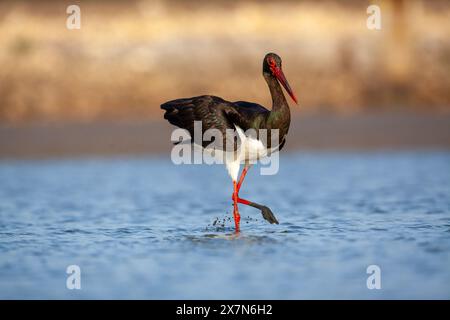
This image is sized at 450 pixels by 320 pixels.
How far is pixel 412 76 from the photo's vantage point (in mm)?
16969

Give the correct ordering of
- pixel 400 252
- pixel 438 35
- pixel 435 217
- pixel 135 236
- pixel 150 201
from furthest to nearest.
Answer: pixel 438 35, pixel 150 201, pixel 435 217, pixel 135 236, pixel 400 252

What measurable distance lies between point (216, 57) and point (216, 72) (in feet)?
3.17

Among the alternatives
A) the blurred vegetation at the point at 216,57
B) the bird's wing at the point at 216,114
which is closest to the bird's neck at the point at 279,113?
the bird's wing at the point at 216,114

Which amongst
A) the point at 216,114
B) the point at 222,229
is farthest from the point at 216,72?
the point at 216,114

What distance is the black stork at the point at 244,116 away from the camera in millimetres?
8406

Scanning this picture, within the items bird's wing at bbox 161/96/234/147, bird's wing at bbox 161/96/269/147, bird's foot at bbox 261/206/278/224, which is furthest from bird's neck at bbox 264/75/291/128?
bird's foot at bbox 261/206/278/224

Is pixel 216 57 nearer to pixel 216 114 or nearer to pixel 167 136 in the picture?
pixel 167 136

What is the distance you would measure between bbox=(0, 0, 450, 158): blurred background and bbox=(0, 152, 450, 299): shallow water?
0.94m

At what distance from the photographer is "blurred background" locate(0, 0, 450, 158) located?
1482 centimetres

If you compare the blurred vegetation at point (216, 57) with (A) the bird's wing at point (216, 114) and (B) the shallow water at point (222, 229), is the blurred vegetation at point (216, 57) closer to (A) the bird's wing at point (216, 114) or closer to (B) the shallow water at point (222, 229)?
(B) the shallow water at point (222, 229)

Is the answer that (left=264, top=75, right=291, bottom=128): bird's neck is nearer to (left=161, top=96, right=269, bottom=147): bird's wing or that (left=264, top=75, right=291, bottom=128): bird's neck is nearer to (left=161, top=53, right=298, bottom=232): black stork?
(left=161, top=53, right=298, bottom=232): black stork
